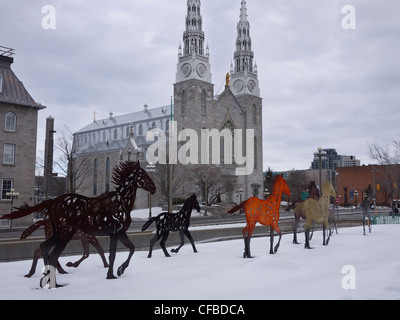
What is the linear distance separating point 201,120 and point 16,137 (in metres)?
37.1

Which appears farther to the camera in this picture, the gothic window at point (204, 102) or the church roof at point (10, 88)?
the gothic window at point (204, 102)

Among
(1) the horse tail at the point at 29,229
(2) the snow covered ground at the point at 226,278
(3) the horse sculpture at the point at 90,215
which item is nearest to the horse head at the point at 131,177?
(3) the horse sculpture at the point at 90,215

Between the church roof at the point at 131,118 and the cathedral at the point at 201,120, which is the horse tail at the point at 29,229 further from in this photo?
the church roof at the point at 131,118

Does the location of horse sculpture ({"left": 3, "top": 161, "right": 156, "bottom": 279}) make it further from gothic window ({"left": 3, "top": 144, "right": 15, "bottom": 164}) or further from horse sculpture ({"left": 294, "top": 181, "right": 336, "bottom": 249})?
gothic window ({"left": 3, "top": 144, "right": 15, "bottom": 164})

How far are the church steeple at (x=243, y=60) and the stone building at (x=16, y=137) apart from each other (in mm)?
51997

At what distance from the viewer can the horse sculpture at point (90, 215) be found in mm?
10278

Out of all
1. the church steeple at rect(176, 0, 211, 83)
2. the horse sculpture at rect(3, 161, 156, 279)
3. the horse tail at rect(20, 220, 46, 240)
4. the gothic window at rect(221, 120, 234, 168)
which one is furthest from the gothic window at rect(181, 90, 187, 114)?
the horse tail at rect(20, 220, 46, 240)

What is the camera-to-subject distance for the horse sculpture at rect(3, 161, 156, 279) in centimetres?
1028

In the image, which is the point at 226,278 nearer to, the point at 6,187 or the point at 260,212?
the point at 260,212

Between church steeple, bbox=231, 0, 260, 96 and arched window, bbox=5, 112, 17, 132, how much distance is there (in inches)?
2091

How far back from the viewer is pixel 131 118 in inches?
3716

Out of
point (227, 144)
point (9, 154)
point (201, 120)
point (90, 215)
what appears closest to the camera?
point (90, 215)

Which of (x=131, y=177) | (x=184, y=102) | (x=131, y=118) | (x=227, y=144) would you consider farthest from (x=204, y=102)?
(x=131, y=177)
